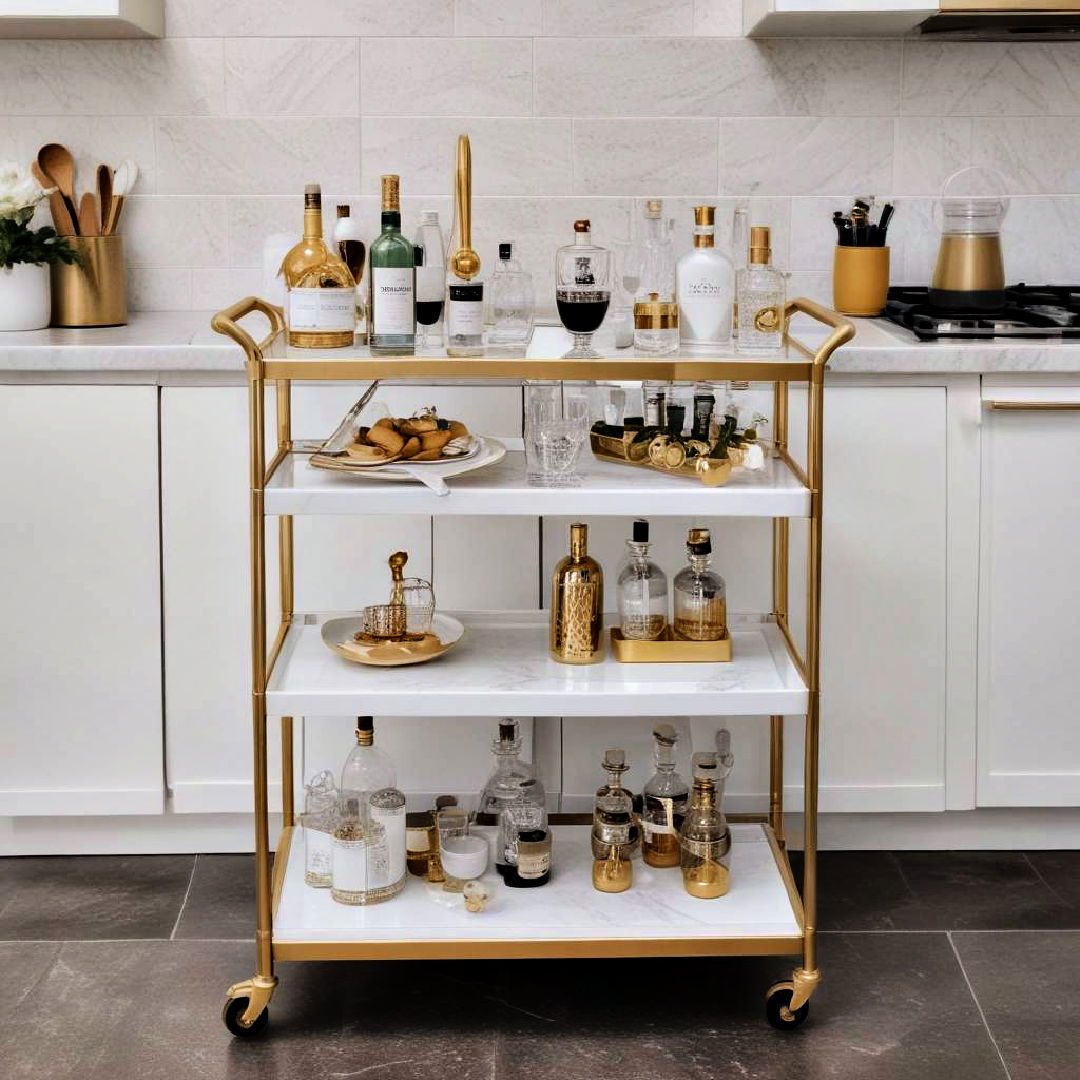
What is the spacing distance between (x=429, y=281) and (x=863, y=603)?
108cm

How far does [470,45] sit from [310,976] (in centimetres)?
186

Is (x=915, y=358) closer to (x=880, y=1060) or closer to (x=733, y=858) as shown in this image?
(x=733, y=858)

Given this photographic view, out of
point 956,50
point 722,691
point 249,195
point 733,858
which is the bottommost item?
point 733,858

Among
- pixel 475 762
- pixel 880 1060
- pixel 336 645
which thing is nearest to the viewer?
pixel 880 1060

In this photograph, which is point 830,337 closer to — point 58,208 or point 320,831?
point 320,831

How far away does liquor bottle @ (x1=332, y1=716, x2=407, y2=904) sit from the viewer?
8.47 feet

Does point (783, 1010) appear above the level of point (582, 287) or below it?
below

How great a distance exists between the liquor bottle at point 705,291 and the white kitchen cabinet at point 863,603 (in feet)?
1.83

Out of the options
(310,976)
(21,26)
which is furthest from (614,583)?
(21,26)

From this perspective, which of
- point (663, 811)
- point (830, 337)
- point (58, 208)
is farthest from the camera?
point (58, 208)

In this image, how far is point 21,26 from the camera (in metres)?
3.19

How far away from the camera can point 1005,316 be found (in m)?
3.19

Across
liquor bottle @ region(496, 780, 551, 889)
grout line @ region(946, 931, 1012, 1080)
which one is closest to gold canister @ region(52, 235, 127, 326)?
liquor bottle @ region(496, 780, 551, 889)

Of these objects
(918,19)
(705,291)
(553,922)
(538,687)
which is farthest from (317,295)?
(918,19)
